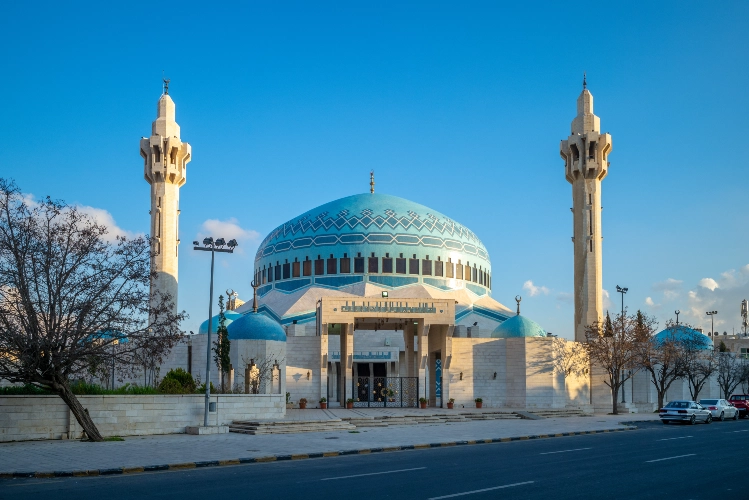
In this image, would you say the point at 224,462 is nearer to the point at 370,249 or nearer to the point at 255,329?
the point at 255,329

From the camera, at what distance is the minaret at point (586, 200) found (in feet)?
150

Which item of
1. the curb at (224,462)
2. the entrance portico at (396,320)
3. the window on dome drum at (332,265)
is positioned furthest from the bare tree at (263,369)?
the window on dome drum at (332,265)

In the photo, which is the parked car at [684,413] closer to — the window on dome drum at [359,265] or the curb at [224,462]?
the curb at [224,462]

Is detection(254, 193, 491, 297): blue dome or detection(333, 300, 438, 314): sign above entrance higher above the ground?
detection(254, 193, 491, 297): blue dome

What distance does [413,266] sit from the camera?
55.1m

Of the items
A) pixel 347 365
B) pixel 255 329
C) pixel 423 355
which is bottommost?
pixel 347 365

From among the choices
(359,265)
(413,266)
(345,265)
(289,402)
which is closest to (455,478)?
(289,402)

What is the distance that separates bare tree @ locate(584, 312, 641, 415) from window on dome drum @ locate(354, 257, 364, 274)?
1610 centimetres

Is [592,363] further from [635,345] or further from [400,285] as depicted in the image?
[400,285]

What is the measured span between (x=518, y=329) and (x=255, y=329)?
13.5 meters

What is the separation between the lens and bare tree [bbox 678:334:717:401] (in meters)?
50.0

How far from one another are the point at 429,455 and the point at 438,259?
36659mm

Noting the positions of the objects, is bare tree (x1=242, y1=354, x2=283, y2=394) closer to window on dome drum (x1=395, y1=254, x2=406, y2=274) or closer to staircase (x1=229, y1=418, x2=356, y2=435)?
staircase (x1=229, y1=418, x2=356, y2=435)

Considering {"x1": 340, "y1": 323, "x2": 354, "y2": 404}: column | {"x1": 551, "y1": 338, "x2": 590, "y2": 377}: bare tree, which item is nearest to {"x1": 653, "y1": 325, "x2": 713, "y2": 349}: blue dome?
{"x1": 551, "y1": 338, "x2": 590, "y2": 377}: bare tree
